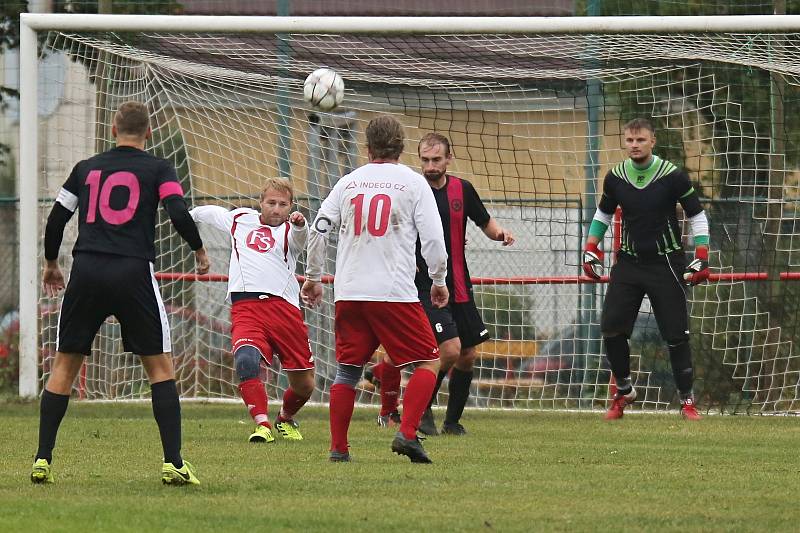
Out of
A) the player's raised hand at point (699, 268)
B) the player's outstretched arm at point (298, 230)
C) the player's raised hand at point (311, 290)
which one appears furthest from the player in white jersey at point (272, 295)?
the player's raised hand at point (699, 268)

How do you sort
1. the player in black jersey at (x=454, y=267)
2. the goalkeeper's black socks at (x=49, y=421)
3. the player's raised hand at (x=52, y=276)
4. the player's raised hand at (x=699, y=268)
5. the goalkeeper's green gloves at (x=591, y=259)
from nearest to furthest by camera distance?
the goalkeeper's black socks at (x=49, y=421)
the player's raised hand at (x=52, y=276)
the player in black jersey at (x=454, y=267)
the player's raised hand at (x=699, y=268)
the goalkeeper's green gloves at (x=591, y=259)

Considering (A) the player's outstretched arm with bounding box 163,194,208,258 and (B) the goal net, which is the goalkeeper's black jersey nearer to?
(A) the player's outstretched arm with bounding box 163,194,208,258

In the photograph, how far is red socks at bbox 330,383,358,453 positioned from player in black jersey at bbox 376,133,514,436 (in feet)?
6.47

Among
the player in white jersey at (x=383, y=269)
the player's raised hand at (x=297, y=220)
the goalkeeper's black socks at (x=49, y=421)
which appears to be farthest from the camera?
the player's raised hand at (x=297, y=220)

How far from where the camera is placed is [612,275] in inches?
406

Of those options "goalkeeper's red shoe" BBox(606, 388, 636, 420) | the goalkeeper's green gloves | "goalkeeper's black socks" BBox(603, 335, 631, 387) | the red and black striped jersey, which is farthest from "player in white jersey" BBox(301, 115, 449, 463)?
"goalkeeper's red shoe" BBox(606, 388, 636, 420)

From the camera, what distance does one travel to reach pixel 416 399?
6949 mm

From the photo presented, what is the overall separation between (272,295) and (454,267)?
4.11 feet

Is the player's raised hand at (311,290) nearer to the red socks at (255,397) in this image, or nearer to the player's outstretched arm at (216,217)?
the red socks at (255,397)

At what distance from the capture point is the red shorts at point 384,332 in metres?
6.91

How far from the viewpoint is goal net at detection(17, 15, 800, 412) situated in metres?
11.4

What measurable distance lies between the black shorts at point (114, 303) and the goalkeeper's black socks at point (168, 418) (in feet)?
0.59

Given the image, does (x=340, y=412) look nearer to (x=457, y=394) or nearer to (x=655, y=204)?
(x=457, y=394)

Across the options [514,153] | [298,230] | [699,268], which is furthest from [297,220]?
[514,153]
